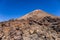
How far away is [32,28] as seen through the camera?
2084 cm

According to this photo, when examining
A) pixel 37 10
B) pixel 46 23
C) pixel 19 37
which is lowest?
pixel 19 37

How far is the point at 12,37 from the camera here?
2011cm

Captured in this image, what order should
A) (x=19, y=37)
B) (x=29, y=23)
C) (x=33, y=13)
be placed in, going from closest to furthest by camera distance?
(x=19, y=37), (x=29, y=23), (x=33, y=13)

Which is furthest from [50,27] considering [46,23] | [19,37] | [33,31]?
[19,37]

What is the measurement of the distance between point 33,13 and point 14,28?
A: 11.7 ft

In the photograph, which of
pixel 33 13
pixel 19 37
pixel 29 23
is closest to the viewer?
pixel 19 37

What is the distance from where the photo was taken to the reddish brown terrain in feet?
66.2

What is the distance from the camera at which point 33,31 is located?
20469 millimetres

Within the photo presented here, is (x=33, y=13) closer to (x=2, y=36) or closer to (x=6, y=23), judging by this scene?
(x=6, y=23)

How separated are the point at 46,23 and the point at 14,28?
3300 millimetres

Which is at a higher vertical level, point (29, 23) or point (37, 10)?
point (37, 10)

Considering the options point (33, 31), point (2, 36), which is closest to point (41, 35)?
point (33, 31)

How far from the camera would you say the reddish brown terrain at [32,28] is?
66.2ft

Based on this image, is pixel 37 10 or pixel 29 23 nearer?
pixel 29 23
